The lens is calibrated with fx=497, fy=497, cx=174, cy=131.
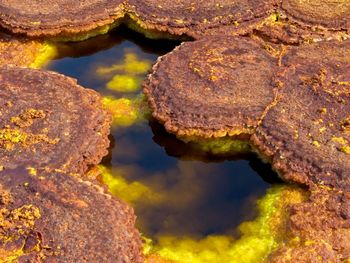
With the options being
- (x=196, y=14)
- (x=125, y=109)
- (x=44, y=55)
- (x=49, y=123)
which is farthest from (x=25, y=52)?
(x=196, y=14)

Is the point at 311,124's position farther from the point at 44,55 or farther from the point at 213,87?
the point at 44,55

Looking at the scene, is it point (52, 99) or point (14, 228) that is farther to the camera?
point (52, 99)

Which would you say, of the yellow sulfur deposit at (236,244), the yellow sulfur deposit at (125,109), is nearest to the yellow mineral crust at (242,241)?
the yellow sulfur deposit at (236,244)

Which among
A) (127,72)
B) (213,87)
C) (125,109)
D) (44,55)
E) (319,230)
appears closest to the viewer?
(319,230)

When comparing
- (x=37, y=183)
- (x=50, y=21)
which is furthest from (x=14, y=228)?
(x=50, y=21)

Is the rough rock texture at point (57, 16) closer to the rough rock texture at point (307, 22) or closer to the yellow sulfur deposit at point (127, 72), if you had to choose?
the yellow sulfur deposit at point (127, 72)

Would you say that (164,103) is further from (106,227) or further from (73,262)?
(73,262)
